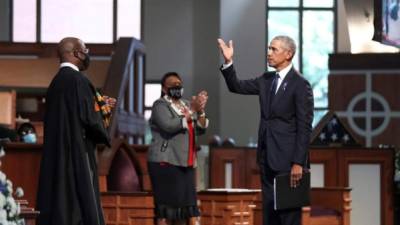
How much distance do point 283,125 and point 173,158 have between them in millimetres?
2037

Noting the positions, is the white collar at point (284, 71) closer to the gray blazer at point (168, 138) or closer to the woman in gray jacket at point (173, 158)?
the woman in gray jacket at point (173, 158)

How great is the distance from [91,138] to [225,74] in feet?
3.10

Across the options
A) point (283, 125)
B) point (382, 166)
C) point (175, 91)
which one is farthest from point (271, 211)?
point (382, 166)

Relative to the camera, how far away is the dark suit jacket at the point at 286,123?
575 centimetres

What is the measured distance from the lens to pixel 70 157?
624 cm

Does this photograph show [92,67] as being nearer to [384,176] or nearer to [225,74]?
[384,176]

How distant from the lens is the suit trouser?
18.8 ft

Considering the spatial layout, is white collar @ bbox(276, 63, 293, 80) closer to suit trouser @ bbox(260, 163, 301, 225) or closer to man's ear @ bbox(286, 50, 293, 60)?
man's ear @ bbox(286, 50, 293, 60)

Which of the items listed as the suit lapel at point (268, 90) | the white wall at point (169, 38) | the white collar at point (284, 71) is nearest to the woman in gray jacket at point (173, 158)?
the suit lapel at point (268, 90)

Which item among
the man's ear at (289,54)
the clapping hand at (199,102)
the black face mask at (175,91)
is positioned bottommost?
the clapping hand at (199,102)

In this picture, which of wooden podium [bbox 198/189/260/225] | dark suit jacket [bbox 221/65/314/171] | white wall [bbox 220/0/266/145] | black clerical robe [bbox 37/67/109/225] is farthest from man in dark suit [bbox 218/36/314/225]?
white wall [bbox 220/0/266/145]

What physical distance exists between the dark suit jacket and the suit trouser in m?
0.06

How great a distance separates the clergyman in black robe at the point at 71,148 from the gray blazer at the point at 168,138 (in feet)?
4.69

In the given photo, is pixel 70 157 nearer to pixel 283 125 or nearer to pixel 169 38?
pixel 283 125
